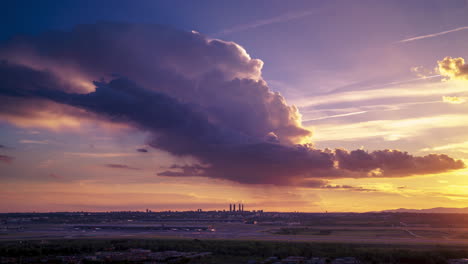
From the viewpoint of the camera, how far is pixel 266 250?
282 feet

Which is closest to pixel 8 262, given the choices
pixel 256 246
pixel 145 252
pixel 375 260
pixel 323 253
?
pixel 145 252

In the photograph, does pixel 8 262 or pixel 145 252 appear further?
pixel 145 252

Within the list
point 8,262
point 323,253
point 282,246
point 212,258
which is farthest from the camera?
point 282,246

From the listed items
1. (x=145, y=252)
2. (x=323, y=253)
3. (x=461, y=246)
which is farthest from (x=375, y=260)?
(x=145, y=252)

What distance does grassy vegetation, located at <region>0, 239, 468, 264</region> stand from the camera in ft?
244

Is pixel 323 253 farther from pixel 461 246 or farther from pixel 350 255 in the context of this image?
pixel 461 246

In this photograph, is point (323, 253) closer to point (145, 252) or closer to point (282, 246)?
point (282, 246)

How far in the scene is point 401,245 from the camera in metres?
94.5

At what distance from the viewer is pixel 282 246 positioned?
9131 cm

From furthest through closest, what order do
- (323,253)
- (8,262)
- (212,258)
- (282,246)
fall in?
(282,246) → (323,253) → (212,258) → (8,262)

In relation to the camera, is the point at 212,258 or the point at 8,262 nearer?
the point at 8,262

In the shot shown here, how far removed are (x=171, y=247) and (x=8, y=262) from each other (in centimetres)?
3369

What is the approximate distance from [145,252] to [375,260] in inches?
1742

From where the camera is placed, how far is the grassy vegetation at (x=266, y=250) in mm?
74312
